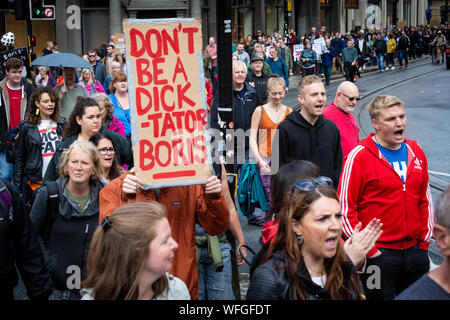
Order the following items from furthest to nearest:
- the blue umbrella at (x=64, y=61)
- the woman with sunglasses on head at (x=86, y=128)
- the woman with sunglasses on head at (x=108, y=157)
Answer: the blue umbrella at (x=64, y=61) < the woman with sunglasses on head at (x=86, y=128) < the woman with sunglasses on head at (x=108, y=157)

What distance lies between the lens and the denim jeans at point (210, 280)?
179 inches

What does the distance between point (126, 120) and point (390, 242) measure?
5144mm

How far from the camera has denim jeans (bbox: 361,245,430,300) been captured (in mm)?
4508

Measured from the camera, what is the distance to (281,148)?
6.08 metres

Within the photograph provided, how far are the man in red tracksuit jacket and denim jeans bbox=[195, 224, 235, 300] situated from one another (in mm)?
824

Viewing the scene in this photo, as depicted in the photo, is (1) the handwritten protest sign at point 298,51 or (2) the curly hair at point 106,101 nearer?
(2) the curly hair at point 106,101

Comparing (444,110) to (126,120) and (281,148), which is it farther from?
(281,148)

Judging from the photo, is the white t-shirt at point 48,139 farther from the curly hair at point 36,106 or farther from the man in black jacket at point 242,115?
the man in black jacket at point 242,115

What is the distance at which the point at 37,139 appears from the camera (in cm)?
725

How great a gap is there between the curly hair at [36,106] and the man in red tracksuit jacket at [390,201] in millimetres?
3848

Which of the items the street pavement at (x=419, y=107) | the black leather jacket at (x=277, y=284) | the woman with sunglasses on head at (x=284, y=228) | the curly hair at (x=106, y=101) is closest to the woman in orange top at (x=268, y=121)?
the street pavement at (x=419, y=107)

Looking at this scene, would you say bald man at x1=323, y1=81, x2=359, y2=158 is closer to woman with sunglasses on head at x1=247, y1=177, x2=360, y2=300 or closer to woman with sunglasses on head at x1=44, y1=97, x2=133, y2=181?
woman with sunglasses on head at x1=44, y1=97, x2=133, y2=181

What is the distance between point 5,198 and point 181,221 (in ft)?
3.31

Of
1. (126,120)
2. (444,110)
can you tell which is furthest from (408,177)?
(444,110)
